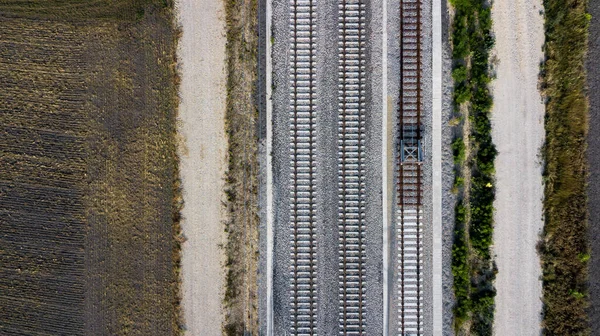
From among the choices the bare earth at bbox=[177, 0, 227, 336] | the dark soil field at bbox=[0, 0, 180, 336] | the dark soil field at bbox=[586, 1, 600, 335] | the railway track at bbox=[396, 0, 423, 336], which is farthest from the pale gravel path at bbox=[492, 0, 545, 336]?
the dark soil field at bbox=[0, 0, 180, 336]

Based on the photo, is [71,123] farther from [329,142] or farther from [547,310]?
[547,310]

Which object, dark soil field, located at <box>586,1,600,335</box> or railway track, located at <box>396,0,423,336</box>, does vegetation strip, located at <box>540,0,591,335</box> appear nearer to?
dark soil field, located at <box>586,1,600,335</box>

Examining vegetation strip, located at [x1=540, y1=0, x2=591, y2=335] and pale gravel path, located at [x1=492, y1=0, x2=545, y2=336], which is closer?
vegetation strip, located at [x1=540, y1=0, x2=591, y2=335]

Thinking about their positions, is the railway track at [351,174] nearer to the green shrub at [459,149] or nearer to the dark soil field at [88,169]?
the green shrub at [459,149]

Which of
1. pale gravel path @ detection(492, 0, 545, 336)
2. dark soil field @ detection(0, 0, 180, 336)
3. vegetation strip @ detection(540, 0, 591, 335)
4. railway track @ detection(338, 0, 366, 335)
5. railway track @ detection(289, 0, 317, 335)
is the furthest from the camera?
dark soil field @ detection(0, 0, 180, 336)

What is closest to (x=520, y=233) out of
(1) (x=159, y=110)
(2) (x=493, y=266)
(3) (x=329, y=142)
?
(2) (x=493, y=266)

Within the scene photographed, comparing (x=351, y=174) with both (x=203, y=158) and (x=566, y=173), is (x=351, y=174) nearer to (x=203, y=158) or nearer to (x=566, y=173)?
(x=203, y=158)

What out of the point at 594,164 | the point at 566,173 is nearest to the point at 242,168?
the point at 566,173

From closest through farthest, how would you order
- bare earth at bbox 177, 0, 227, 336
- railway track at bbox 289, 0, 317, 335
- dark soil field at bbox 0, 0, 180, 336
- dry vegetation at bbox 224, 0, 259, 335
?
railway track at bbox 289, 0, 317, 335, dry vegetation at bbox 224, 0, 259, 335, bare earth at bbox 177, 0, 227, 336, dark soil field at bbox 0, 0, 180, 336

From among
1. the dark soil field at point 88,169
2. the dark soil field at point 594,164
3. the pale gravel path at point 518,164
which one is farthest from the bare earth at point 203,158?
the dark soil field at point 594,164
